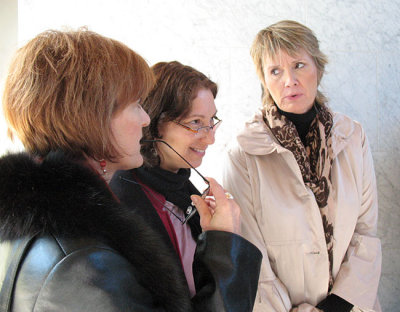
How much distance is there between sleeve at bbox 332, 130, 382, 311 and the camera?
1595mm

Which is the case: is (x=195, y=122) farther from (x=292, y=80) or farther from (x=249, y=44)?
(x=249, y=44)

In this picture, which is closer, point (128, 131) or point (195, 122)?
point (128, 131)

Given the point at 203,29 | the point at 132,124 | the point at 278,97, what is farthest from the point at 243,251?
the point at 203,29

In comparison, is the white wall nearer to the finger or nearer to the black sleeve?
the black sleeve

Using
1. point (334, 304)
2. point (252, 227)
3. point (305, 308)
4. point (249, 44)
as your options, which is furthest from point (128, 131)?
point (249, 44)

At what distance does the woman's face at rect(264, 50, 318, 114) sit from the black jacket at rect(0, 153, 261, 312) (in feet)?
3.57

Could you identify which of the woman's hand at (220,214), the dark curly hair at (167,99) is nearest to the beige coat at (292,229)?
the dark curly hair at (167,99)

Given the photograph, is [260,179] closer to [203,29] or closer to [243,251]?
[243,251]

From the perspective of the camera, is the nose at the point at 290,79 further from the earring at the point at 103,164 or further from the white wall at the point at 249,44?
the earring at the point at 103,164

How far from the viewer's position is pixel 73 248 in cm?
69

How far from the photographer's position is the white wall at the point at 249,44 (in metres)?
2.28

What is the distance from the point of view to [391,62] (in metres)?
2.48

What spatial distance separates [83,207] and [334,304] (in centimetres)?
128

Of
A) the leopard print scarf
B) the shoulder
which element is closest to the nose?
the leopard print scarf
